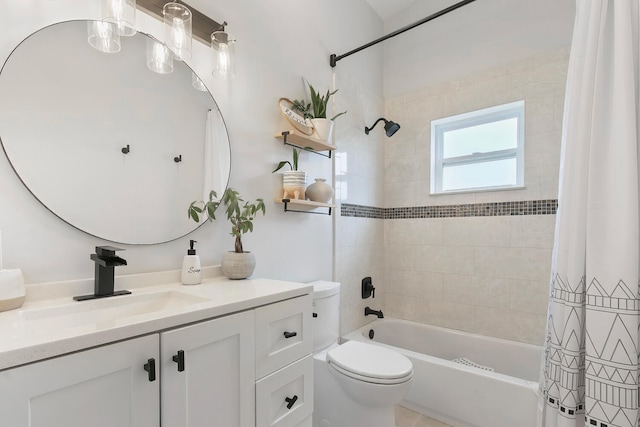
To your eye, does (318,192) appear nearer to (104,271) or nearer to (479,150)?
(104,271)

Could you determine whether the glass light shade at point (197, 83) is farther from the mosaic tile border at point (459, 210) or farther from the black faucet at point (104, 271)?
the mosaic tile border at point (459, 210)

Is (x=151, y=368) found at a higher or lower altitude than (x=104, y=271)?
lower

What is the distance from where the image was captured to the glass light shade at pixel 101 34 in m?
1.09

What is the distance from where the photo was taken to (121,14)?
106 cm

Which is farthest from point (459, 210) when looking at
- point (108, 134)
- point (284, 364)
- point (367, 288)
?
point (108, 134)

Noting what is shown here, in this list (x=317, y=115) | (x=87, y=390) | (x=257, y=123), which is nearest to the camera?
(x=87, y=390)

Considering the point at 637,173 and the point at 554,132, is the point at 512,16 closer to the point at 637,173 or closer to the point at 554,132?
the point at 554,132

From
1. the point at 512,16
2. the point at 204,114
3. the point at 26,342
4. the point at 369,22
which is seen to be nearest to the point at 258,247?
the point at 204,114

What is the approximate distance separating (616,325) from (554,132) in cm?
152

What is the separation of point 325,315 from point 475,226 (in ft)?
4.67

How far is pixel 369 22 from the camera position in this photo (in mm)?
2770

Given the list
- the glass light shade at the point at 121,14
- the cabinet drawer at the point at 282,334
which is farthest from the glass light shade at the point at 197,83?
the cabinet drawer at the point at 282,334

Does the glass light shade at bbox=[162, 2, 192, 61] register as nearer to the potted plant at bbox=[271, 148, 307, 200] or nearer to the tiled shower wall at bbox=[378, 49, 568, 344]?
the potted plant at bbox=[271, 148, 307, 200]

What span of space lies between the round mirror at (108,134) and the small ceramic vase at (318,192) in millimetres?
595
